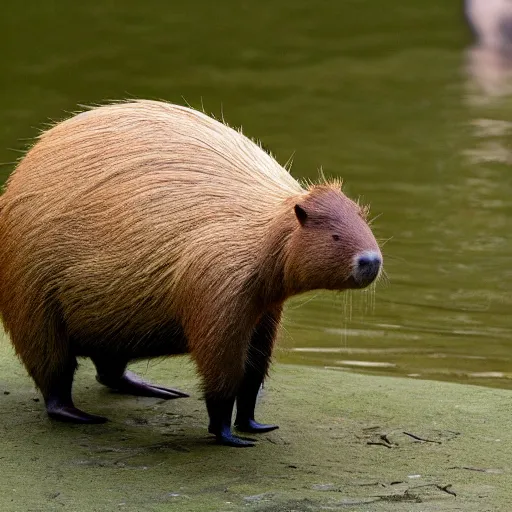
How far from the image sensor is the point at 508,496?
4.77m

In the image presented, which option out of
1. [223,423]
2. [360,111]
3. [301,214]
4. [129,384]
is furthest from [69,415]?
[360,111]

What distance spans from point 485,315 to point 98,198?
3.29m

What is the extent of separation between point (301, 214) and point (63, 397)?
149 centimetres

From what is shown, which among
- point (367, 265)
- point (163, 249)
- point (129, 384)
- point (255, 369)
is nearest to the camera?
point (367, 265)

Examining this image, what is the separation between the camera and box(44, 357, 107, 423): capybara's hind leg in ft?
18.5

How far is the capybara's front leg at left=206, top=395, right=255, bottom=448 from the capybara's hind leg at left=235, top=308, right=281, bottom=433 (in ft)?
0.54

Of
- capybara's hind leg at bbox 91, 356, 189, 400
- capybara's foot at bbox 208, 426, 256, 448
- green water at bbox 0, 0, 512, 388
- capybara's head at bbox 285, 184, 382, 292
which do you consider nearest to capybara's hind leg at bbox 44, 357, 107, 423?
capybara's hind leg at bbox 91, 356, 189, 400

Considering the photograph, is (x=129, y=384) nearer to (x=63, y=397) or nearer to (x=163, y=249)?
(x=63, y=397)

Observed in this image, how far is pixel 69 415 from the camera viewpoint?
18.5 feet

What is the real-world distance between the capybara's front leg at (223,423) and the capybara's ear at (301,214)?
0.83 metres

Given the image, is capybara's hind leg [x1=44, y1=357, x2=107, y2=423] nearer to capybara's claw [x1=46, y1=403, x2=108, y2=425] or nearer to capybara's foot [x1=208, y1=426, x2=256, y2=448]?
capybara's claw [x1=46, y1=403, x2=108, y2=425]

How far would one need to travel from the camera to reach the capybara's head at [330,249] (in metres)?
4.86

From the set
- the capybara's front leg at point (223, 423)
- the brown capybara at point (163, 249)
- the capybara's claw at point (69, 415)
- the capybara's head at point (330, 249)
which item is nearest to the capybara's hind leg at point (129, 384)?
the brown capybara at point (163, 249)

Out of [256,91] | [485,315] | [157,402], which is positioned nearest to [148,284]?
[157,402]
